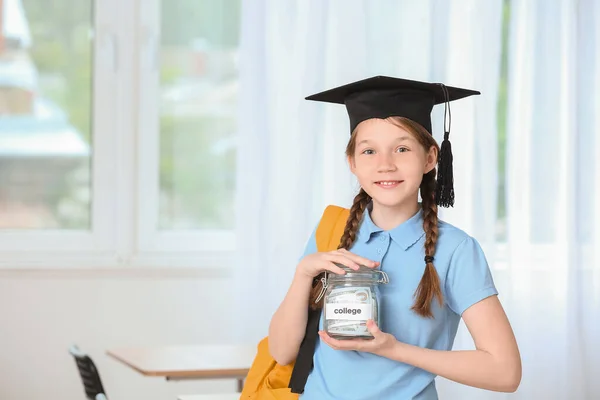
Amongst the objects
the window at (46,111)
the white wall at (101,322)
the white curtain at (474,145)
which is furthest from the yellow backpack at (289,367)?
the window at (46,111)

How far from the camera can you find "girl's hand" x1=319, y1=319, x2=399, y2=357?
4.77 ft

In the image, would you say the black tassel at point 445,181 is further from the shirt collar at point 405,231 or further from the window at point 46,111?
the window at point 46,111

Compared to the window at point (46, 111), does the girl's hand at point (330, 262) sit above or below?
Result: below

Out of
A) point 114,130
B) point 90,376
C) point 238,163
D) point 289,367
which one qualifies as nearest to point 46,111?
point 114,130

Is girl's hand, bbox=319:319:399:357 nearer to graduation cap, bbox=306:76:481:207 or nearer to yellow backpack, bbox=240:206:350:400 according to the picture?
yellow backpack, bbox=240:206:350:400

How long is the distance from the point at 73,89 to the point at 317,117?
3.64 ft

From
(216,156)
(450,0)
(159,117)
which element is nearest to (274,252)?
(216,156)

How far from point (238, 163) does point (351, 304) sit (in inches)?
92.4

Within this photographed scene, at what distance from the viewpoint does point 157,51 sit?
13.0ft

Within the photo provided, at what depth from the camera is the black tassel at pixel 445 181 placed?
1690 millimetres

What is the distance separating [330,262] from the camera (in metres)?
1.53

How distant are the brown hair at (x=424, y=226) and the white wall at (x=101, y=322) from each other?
7.49 feet

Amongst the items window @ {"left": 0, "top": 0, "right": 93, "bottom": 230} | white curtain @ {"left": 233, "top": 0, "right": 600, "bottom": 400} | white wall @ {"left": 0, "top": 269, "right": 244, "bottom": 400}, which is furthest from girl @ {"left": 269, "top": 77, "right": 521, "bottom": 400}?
window @ {"left": 0, "top": 0, "right": 93, "bottom": 230}

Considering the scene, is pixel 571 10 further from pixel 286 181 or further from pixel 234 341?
pixel 234 341
